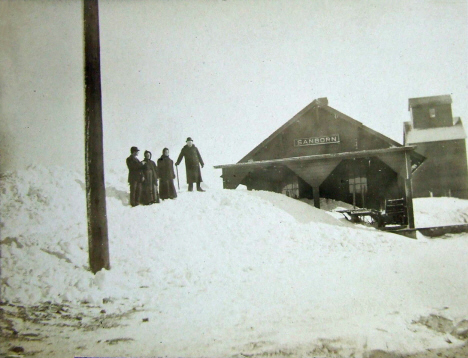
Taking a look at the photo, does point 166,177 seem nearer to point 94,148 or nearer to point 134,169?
point 134,169

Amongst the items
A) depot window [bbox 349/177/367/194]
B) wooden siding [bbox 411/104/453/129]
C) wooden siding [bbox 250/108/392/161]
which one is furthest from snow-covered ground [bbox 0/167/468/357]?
depot window [bbox 349/177/367/194]

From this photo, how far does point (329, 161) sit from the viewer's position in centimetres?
929

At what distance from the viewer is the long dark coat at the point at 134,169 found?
593cm

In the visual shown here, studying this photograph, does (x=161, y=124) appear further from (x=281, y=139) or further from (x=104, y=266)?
(x=281, y=139)

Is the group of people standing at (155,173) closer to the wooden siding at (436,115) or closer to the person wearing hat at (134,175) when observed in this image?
the person wearing hat at (134,175)

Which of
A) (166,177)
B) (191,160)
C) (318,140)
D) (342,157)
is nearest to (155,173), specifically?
(166,177)

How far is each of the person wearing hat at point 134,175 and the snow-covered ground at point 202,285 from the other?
0.59 ft

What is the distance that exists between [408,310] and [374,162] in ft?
19.2

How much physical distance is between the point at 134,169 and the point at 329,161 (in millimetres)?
5469

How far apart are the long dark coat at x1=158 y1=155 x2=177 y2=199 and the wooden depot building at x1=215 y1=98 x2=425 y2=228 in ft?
4.85

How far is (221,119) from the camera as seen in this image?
19.5 feet

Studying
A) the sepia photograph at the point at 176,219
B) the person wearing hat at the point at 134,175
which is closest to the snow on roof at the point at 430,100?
the sepia photograph at the point at 176,219

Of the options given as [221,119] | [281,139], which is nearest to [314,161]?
[281,139]

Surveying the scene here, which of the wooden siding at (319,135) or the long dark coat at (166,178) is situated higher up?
the wooden siding at (319,135)
